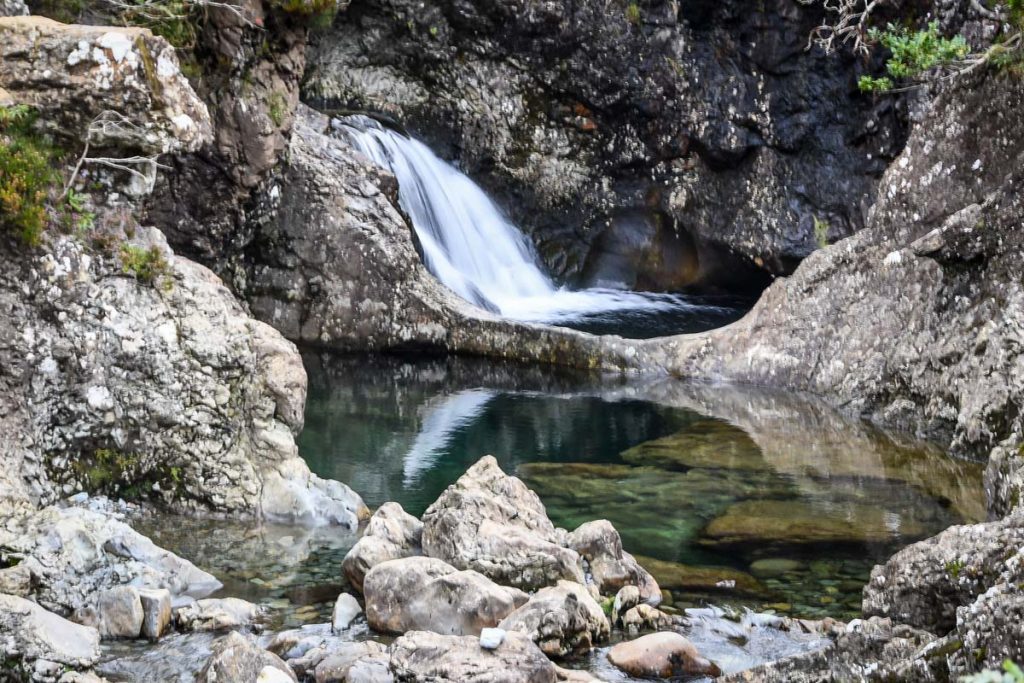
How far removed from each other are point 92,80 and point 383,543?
3.72 meters

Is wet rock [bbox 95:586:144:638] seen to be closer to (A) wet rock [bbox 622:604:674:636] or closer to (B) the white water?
(A) wet rock [bbox 622:604:674:636]

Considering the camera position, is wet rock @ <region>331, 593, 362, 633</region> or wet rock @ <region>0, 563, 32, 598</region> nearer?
wet rock @ <region>0, 563, 32, 598</region>

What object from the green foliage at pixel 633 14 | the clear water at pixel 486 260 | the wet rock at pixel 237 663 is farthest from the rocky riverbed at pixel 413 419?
the clear water at pixel 486 260

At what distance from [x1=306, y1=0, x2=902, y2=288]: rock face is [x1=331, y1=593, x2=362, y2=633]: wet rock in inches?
573

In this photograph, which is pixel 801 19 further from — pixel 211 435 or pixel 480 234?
pixel 211 435

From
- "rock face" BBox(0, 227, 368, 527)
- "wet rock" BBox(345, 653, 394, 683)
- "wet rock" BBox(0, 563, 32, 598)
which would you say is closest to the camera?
"wet rock" BBox(345, 653, 394, 683)

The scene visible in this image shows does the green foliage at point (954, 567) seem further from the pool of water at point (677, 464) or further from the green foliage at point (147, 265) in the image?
the green foliage at point (147, 265)

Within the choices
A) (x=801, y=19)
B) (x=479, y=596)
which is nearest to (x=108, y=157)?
(x=479, y=596)

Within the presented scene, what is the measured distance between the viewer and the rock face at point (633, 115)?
65.7 ft

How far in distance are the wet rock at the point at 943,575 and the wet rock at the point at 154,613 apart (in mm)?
3591

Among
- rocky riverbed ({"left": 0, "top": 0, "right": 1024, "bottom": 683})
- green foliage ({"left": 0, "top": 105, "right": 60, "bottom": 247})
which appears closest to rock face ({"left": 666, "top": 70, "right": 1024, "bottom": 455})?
rocky riverbed ({"left": 0, "top": 0, "right": 1024, "bottom": 683})

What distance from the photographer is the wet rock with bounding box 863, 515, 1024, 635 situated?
4.39 meters

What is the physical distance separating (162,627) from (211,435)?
2.27 metres

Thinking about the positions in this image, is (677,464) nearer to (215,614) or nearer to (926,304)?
(926,304)
